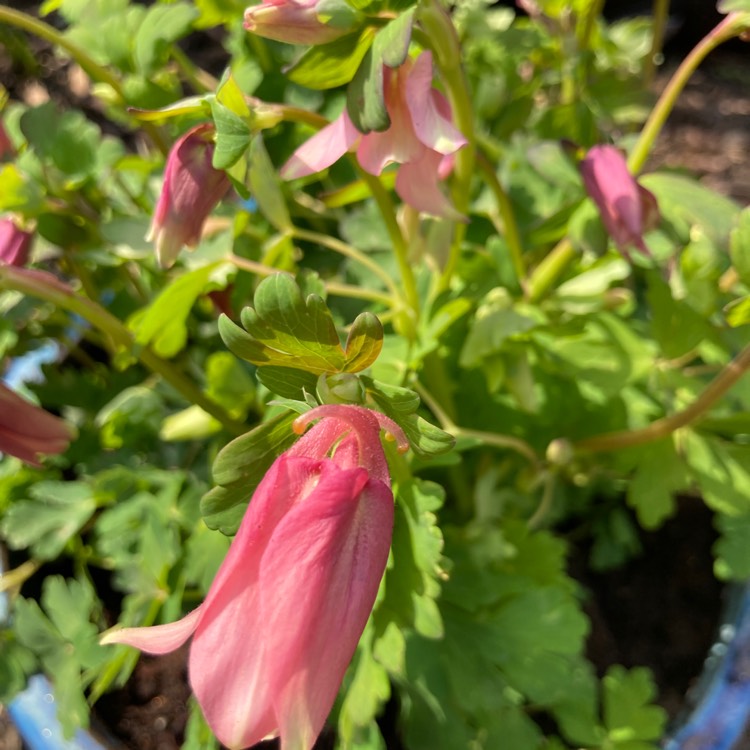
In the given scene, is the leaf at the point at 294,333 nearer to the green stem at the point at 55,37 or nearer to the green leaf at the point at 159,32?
the green stem at the point at 55,37

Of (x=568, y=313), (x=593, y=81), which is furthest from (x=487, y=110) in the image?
(x=568, y=313)

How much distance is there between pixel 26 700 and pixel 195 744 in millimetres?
286

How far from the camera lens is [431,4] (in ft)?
1.69

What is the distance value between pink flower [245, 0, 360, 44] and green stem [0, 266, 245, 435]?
0.27 m

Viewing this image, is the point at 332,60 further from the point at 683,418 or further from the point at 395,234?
the point at 683,418

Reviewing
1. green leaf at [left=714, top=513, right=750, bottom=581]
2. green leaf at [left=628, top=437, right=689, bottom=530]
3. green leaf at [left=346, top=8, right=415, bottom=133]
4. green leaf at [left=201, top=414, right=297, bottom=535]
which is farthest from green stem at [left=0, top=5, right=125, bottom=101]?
green leaf at [left=714, top=513, right=750, bottom=581]

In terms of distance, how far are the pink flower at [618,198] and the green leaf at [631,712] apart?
21.3 inches

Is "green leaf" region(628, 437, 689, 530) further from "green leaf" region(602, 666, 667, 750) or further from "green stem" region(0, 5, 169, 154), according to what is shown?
"green stem" region(0, 5, 169, 154)

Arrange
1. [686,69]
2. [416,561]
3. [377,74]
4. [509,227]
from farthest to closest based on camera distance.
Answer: [509,227]
[686,69]
[416,561]
[377,74]

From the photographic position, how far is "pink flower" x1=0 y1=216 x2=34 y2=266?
2.42ft

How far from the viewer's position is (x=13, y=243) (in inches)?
29.3

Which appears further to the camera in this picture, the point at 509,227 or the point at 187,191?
the point at 509,227

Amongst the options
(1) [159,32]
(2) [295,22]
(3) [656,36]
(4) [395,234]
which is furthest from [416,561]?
(3) [656,36]

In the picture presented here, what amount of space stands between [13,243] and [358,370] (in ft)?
1.50
